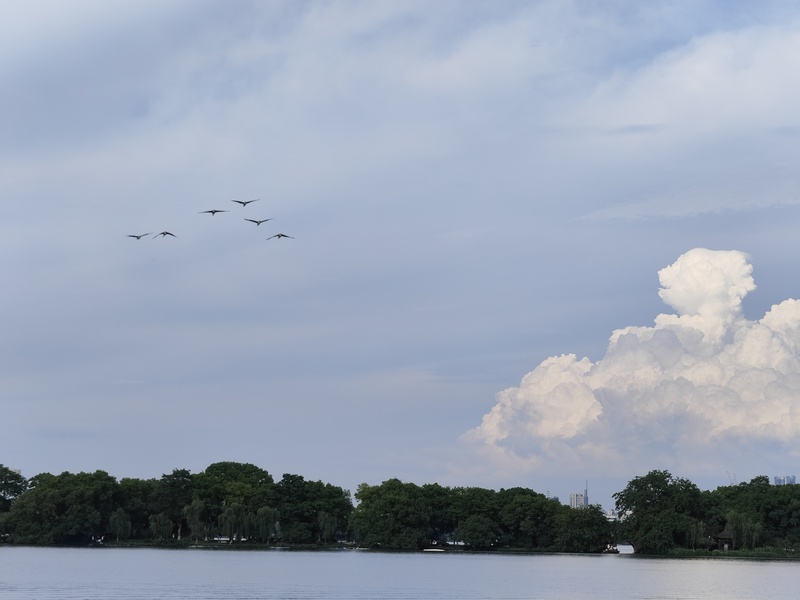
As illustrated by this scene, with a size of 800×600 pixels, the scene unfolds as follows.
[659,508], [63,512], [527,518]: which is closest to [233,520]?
[63,512]

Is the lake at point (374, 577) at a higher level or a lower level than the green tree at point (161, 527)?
lower

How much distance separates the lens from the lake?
5534 centimetres

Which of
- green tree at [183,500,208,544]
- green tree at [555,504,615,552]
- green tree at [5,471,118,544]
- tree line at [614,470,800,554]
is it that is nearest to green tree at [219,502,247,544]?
green tree at [183,500,208,544]

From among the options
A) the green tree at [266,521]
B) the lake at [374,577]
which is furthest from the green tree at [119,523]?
the green tree at [266,521]

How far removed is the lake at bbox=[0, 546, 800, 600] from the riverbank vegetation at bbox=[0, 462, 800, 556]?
18.6 feet

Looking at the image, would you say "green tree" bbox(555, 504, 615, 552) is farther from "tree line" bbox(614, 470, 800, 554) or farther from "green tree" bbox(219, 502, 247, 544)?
"green tree" bbox(219, 502, 247, 544)

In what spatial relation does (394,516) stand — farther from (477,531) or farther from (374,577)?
(374,577)

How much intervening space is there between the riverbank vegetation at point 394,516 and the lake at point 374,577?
18.6ft

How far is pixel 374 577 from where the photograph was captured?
225 ft

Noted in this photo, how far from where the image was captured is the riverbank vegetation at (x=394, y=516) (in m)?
105

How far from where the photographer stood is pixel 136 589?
5503 cm

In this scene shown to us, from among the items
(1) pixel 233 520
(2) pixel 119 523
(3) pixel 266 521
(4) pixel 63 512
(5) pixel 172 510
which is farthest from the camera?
(5) pixel 172 510

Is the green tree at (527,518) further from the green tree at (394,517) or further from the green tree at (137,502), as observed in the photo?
the green tree at (137,502)

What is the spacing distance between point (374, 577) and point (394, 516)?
41.5 metres
